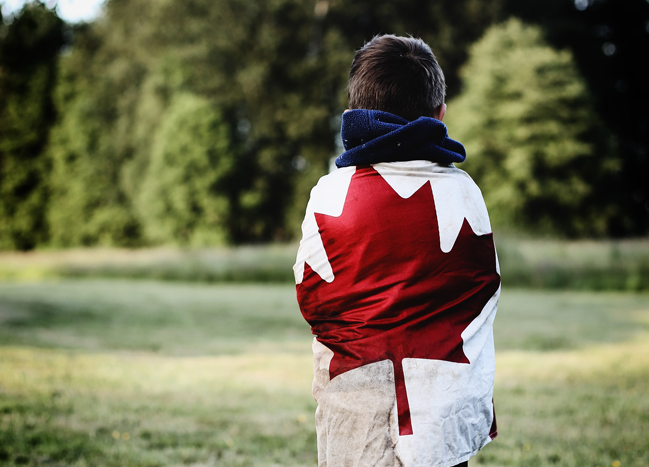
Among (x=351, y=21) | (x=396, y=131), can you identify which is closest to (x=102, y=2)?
(x=351, y=21)

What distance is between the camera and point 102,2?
32.7 meters

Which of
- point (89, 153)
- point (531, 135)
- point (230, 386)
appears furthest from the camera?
point (89, 153)

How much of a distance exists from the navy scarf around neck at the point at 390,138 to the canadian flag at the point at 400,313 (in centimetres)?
3

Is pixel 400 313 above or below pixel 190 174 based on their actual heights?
below

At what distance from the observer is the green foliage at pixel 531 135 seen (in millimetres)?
24453

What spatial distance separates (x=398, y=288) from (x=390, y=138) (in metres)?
0.38

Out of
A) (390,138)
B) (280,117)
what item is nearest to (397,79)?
(390,138)

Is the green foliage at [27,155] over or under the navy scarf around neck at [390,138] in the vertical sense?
over

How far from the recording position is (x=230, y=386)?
18.7 feet

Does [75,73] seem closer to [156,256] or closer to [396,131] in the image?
[156,256]

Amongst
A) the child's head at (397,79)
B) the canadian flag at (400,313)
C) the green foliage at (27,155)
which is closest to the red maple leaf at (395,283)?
the canadian flag at (400,313)

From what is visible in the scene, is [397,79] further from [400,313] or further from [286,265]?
[286,265]

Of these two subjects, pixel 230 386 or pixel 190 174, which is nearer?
pixel 230 386

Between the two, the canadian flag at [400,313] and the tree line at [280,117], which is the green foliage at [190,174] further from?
the canadian flag at [400,313]
